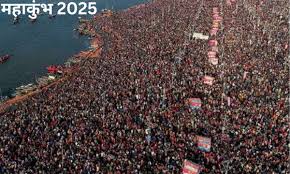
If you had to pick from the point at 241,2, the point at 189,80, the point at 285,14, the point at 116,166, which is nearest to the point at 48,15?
the point at 241,2

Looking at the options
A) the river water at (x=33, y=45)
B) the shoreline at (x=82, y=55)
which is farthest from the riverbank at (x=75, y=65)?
the river water at (x=33, y=45)

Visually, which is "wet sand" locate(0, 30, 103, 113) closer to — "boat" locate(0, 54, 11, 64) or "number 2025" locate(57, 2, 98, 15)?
"boat" locate(0, 54, 11, 64)

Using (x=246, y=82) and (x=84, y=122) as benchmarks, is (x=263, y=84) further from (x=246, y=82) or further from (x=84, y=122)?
(x=84, y=122)

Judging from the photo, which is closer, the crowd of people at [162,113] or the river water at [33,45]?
the crowd of people at [162,113]

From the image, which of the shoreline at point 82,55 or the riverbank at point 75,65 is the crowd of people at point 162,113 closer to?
the riverbank at point 75,65

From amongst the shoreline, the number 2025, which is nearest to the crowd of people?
the shoreline

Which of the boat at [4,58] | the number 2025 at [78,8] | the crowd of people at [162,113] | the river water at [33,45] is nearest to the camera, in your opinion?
the crowd of people at [162,113]

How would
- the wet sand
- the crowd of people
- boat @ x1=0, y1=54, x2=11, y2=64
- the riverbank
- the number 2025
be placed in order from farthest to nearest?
1. the number 2025
2. boat @ x1=0, y1=54, x2=11, y2=64
3. the riverbank
4. the wet sand
5. the crowd of people
